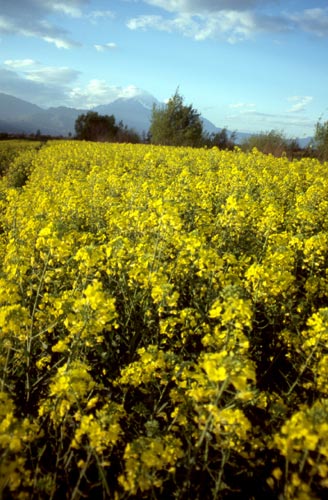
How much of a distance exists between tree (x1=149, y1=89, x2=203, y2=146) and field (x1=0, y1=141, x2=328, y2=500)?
1175 inches

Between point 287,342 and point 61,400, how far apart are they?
2.28 metres

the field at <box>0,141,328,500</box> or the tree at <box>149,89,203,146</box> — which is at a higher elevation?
the tree at <box>149,89,203,146</box>

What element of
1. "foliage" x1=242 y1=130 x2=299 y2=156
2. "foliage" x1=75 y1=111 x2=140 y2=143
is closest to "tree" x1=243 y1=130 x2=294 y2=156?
"foliage" x1=242 y1=130 x2=299 y2=156

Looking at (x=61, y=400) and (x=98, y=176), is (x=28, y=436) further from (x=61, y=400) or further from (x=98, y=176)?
(x=98, y=176)

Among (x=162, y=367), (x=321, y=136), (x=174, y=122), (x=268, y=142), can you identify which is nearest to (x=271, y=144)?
(x=268, y=142)

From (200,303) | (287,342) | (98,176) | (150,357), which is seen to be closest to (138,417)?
(150,357)

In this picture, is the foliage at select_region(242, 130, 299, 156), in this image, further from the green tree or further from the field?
the field

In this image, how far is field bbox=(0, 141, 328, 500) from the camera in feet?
7.04

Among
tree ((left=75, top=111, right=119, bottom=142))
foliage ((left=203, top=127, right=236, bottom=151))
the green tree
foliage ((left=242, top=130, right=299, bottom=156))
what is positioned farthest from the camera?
tree ((left=75, top=111, right=119, bottom=142))

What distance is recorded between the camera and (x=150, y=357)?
9.21ft

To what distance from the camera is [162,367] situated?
2.88 meters

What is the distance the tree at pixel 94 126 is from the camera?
141 ft

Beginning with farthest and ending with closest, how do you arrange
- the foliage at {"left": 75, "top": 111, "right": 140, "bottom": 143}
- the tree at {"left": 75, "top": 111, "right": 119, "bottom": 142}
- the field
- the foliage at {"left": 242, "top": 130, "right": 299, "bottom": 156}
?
A: the tree at {"left": 75, "top": 111, "right": 119, "bottom": 142}
the foliage at {"left": 75, "top": 111, "right": 140, "bottom": 143}
the foliage at {"left": 242, "top": 130, "right": 299, "bottom": 156}
the field

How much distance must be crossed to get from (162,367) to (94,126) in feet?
151
